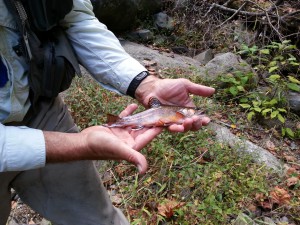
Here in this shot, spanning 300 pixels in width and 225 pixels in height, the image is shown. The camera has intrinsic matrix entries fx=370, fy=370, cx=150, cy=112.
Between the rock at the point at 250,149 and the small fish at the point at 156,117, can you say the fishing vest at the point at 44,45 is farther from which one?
the rock at the point at 250,149

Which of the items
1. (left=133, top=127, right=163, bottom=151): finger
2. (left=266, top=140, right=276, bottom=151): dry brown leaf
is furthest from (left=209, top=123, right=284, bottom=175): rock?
(left=133, top=127, right=163, bottom=151): finger

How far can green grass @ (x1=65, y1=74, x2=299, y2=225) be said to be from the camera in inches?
135

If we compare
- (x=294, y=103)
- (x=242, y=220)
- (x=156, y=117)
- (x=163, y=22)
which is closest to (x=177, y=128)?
(x=156, y=117)

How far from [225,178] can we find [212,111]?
1.62 meters

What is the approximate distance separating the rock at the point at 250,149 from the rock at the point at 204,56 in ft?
8.83

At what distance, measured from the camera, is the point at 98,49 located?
2.46m

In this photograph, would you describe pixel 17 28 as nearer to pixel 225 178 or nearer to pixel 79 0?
pixel 79 0

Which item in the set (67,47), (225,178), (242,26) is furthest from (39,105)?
(242,26)

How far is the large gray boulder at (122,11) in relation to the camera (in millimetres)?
7223

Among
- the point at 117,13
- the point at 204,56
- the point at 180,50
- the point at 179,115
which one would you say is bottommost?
the point at 180,50

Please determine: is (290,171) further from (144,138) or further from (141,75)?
(144,138)

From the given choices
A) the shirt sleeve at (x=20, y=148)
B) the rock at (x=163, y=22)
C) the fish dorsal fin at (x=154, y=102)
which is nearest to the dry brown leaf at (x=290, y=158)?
the fish dorsal fin at (x=154, y=102)

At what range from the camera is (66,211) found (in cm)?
253

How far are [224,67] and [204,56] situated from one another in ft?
4.08
